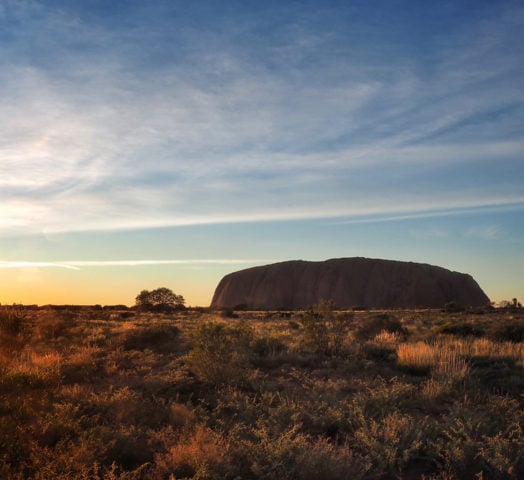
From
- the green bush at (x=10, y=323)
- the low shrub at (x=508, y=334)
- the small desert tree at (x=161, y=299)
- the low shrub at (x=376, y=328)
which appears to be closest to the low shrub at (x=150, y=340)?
the green bush at (x=10, y=323)

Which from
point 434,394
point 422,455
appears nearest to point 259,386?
point 434,394

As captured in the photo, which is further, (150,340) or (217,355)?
(150,340)

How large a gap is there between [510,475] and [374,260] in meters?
89.2

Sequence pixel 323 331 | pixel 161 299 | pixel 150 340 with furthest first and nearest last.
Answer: pixel 161 299, pixel 150 340, pixel 323 331

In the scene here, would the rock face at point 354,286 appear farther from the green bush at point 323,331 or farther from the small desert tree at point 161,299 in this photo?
the green bush at point 323,331

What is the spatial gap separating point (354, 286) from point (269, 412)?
272 feet

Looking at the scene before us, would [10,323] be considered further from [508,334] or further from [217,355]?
[508,334]

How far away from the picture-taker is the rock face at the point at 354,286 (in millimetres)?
84312

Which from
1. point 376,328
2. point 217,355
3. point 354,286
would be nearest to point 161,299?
point 354,286

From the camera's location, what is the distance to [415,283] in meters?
85.1

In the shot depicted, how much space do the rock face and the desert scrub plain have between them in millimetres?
71378

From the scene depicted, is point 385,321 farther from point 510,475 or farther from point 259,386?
point 510,475

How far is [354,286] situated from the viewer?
88.6 meters

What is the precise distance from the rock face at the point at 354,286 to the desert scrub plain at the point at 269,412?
71378mm
